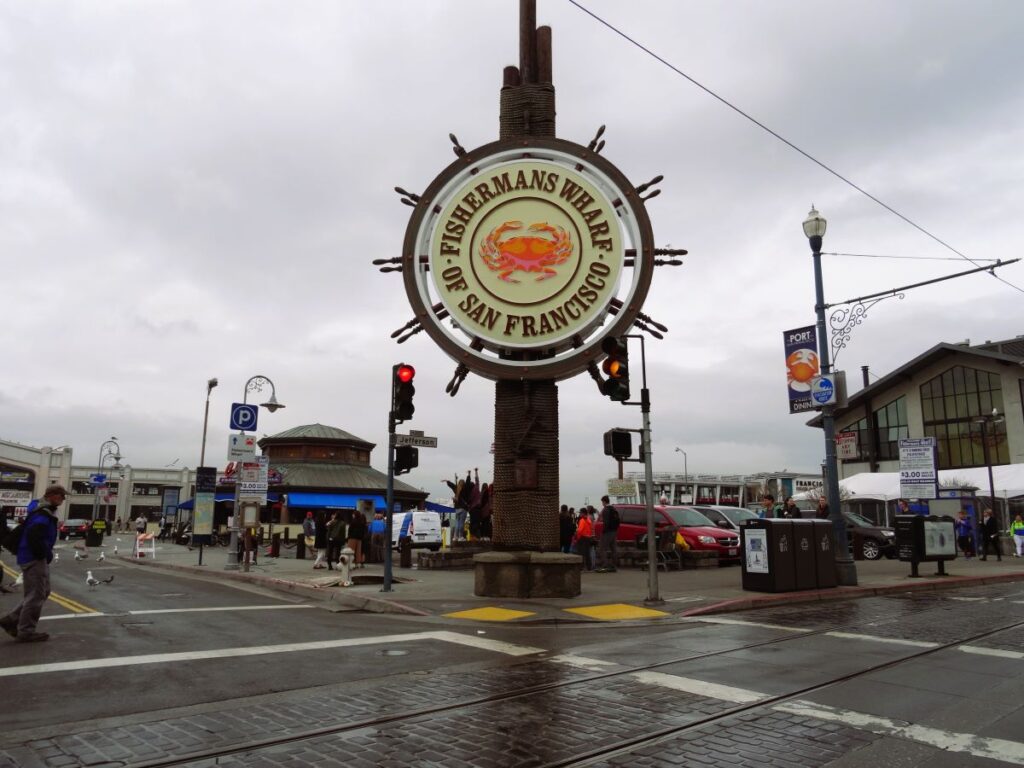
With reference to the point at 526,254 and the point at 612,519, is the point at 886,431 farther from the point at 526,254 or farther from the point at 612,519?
the point at 526,254

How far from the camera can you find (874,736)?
5.16 m

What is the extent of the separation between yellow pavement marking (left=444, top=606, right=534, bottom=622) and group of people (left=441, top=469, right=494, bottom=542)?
44.4ft

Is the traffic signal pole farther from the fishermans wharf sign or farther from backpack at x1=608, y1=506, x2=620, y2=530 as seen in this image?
backpack at x1=608, y1=506, x2=620, y2=530

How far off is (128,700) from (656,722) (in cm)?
403

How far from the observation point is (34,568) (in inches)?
341

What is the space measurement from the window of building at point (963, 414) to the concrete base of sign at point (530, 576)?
131 ft

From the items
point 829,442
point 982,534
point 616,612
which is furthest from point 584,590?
point 982,534

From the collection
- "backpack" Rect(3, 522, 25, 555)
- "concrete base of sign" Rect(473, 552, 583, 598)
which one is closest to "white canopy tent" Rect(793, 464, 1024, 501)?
"concrete base of sign" Rect(473, 552, 583, 598)

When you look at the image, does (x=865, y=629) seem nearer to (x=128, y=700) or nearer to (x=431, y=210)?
(x=128, y=700)

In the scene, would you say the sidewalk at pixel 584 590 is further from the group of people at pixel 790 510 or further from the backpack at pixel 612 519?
the group of people at pixel 790 510

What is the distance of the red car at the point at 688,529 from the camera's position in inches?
802

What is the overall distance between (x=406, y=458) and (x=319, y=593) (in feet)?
9.90

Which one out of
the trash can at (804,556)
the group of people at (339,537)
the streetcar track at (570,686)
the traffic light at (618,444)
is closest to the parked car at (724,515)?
the trash can at (804,556)

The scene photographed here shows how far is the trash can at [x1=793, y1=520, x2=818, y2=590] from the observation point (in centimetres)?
1437
